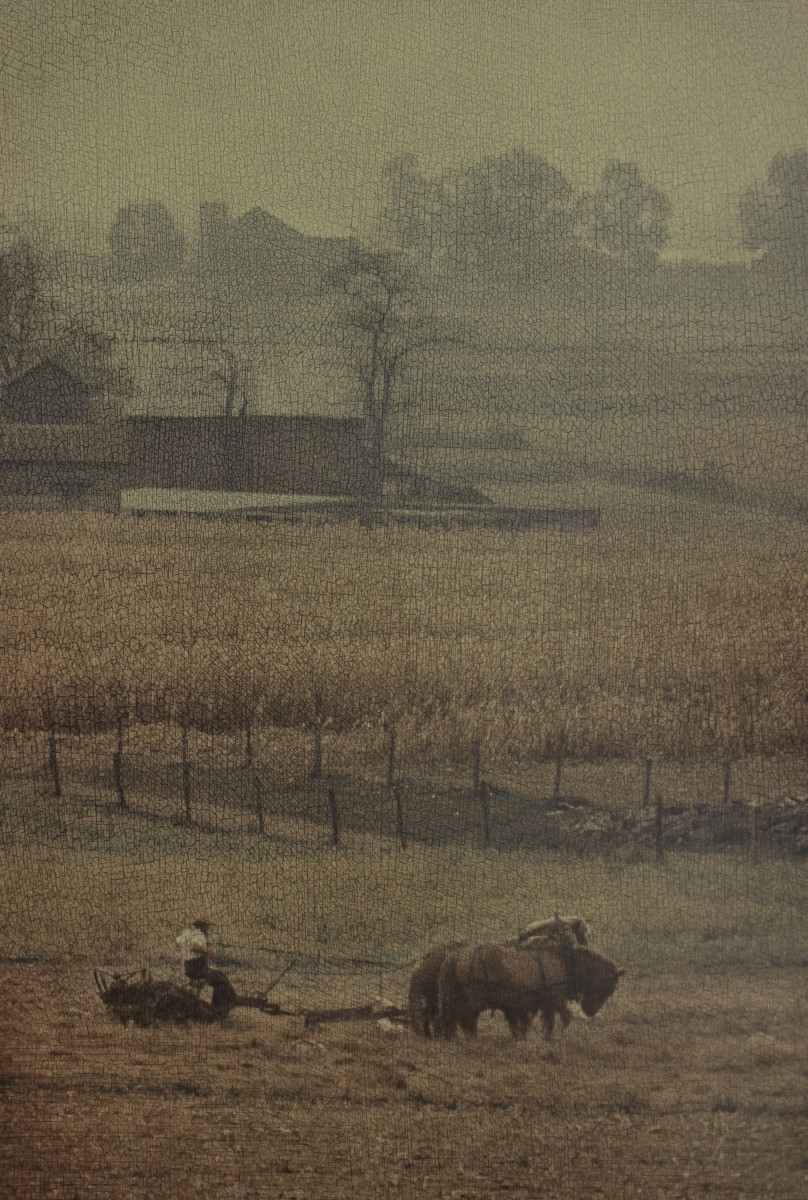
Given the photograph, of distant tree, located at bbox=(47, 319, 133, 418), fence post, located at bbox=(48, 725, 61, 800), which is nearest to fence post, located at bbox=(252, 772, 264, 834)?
fence post, located at bbox=(48, 725, 61, 800)

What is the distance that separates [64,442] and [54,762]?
2.04 ft

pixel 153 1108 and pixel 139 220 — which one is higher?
pixel 139 220

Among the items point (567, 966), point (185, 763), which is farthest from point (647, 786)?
point (185, 763)

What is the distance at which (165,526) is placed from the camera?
1934 millimetres

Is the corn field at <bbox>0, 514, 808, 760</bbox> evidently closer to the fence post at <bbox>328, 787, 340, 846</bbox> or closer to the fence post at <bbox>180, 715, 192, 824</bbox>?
the fence post at <bbox>180, 715, 192, 824</bbox>

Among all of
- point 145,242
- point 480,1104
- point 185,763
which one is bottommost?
point 480,1104

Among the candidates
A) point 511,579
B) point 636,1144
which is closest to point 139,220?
point 511,579

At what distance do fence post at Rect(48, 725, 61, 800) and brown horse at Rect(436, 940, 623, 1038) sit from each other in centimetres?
82

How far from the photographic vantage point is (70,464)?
1923 millimetres

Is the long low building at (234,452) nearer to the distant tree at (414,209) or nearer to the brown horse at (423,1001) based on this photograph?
the distant tree at (414,209)

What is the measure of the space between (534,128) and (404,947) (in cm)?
158

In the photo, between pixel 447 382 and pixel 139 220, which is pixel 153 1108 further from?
pixel 139 220

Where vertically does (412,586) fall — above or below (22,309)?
below

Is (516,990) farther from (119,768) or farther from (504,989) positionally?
(119,768)
